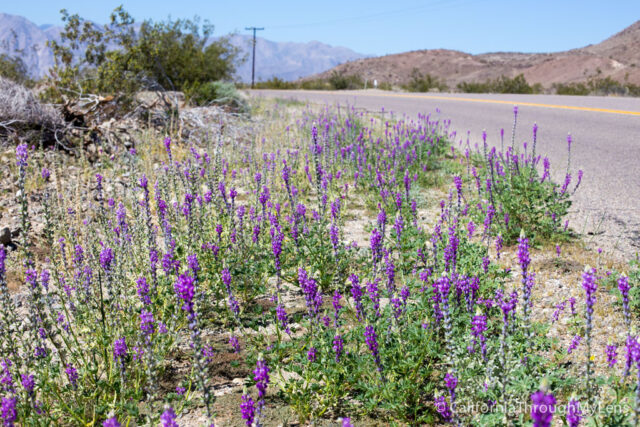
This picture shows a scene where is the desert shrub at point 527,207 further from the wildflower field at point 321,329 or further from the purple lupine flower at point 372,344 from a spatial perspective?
the purple lupine flower at point 372,344

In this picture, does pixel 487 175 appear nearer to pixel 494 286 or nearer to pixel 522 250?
pixel 494 286

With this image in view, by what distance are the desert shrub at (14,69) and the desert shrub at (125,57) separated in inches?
96.7

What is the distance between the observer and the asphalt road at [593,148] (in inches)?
205

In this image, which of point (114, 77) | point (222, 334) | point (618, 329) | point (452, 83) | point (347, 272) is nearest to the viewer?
point (618, 329)

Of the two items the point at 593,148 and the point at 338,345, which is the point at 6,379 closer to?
the point at 338,345

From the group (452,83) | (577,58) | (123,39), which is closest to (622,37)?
(577,58)

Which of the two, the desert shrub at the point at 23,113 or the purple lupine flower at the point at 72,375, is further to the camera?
the desert shrub at the point at 23,113

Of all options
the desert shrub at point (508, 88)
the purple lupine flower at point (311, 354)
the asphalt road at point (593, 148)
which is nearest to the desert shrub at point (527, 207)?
the asphalt road at point (593, 148)

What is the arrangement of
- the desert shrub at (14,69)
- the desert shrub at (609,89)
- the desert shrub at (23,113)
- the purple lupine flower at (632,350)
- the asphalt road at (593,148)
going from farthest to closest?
the desert shrub at (609,89), the desert shrub at (14,69), the desert shrub at (23,113), the asphalt road at (593,148), the purple lupine flower at (632,350)

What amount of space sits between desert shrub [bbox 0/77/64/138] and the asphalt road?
8071 mm

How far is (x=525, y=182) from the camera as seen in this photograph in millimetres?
5090

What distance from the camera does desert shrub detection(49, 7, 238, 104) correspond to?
35.1 ft

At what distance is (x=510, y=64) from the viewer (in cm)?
7544

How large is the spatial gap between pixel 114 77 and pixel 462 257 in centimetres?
958
